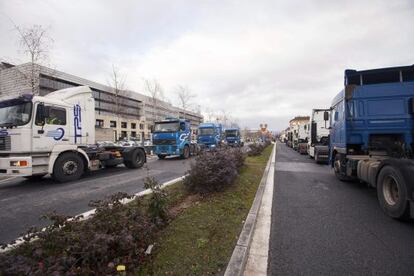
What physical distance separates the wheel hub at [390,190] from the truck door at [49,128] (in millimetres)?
9741

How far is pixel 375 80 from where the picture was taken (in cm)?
756

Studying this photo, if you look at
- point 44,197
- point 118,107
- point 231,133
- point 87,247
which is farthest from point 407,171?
point 118,107

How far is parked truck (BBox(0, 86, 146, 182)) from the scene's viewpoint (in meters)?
7.60

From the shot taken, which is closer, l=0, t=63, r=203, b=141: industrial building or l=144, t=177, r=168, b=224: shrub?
l=144, t=177, r=168, b=224: shrub

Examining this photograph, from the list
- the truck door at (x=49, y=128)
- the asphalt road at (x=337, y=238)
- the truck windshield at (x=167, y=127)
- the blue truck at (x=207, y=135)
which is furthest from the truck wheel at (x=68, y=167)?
the blue truck at (x=207, y=135)

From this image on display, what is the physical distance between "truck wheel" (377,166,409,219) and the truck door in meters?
9.70

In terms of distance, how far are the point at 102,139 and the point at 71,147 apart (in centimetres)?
272

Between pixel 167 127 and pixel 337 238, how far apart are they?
13882mm

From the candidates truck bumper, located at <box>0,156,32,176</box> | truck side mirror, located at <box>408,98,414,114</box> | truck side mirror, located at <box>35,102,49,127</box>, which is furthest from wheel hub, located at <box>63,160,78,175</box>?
truck side mirror, located at <box>408,98,414,114</box>

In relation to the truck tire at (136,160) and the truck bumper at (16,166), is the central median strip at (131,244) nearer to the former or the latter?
the truck bumper at (16,166)

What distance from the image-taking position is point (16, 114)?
25.3 ft

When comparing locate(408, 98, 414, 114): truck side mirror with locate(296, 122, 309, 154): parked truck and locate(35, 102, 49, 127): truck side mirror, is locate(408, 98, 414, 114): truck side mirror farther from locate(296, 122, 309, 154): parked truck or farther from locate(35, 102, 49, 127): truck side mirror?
locate(296, 122, 309, 154): parked truck

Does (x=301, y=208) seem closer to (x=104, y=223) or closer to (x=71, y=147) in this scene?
(x=104, y=223)

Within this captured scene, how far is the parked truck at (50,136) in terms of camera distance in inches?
299
